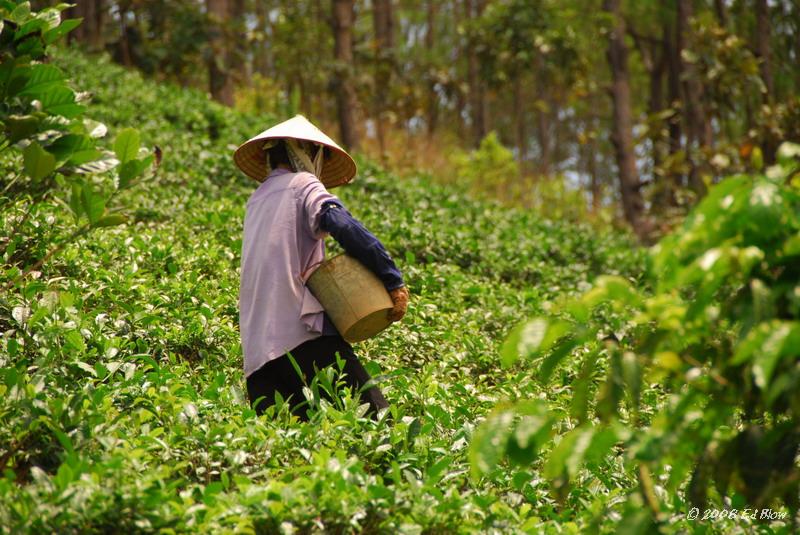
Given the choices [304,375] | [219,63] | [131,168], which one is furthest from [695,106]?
[131,168]

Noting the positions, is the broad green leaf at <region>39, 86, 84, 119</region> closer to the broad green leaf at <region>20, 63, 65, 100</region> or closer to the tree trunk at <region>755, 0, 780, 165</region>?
the broad green leaf at <region>20, 63, 65, 100</region>

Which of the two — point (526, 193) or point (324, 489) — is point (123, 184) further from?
point (526, 193)

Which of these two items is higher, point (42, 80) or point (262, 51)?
point (42, 80)

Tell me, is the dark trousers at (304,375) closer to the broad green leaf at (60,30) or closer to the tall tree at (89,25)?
the broad green leaf at (60,30)

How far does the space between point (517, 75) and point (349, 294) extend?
15.4 metres

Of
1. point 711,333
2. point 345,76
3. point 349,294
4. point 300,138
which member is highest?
point 300,138

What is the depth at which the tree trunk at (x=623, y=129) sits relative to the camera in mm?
13523

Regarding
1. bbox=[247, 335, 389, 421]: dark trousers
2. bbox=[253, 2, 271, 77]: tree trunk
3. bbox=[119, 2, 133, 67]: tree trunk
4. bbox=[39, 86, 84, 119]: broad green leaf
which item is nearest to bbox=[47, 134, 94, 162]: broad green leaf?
bbox=[39, 86, 84, 119]: broad green leaf

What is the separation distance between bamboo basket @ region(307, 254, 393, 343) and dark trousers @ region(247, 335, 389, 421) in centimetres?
11

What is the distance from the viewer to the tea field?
9.43 ft

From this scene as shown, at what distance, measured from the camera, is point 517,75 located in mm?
18469

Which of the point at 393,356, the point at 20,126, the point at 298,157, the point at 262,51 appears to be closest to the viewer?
the point at 20,126

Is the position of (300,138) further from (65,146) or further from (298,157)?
(65,146)

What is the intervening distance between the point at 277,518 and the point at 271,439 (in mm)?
568
